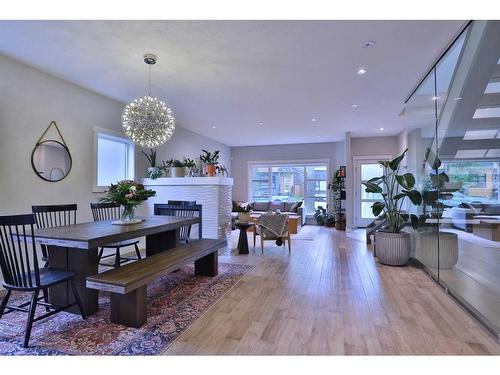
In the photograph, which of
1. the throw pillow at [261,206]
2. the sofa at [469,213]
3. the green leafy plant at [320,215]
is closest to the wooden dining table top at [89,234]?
the sofa at [469,213]

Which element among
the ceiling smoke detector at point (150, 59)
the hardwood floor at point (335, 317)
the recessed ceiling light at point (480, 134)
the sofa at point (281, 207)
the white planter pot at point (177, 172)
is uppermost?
the ceiling smoke detector at point (150, 59)

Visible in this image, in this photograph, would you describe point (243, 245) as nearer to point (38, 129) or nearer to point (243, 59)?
point (243, 59)

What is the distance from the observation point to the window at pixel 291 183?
955 cm

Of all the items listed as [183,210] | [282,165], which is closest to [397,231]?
[183,210]

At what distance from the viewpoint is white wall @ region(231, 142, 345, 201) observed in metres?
9.21

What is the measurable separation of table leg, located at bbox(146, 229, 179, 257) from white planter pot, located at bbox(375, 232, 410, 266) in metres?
3.07

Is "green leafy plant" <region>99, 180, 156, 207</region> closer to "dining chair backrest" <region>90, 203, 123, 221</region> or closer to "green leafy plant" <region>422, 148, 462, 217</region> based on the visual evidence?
"dining chair backrest" <region>90, 203, 123, 221</region>

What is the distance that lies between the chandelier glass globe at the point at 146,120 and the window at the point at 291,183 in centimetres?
671

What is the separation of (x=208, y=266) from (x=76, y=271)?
5.16 ft

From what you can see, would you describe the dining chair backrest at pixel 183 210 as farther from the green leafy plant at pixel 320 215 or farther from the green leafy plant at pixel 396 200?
the green leafy plant at pixel 320 215

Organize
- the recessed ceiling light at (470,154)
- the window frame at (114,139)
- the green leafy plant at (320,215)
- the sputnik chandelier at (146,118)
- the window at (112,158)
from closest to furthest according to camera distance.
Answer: the recessed ceiling light at (470,154) < the sputnik chandelier at (146,118) < the window frame at (114,139) < the window at (112,158) < the green leafy plant at (320,215)

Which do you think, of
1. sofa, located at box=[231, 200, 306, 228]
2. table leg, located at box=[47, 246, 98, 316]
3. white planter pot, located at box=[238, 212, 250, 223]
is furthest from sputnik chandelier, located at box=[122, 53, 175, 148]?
sofa, located at box=[231, 200, 306, 228]

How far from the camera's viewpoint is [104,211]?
4.20 metres

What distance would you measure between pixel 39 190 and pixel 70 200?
48cm
